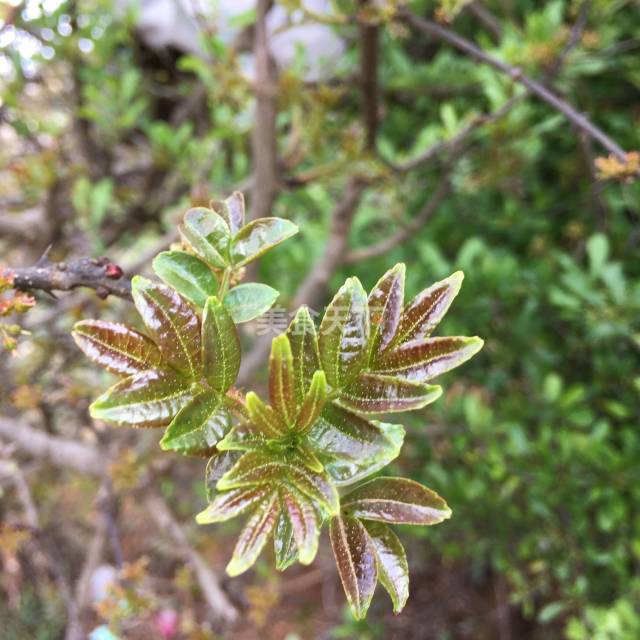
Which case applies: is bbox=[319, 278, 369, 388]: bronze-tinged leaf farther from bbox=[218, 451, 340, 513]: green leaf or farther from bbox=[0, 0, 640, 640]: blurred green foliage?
bbox=[0, 0, 640, 640]: blurred green foliage

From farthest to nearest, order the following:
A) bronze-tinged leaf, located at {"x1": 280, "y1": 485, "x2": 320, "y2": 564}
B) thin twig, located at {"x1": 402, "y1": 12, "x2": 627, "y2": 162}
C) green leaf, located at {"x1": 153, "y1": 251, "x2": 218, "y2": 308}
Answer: thin twig, located at {"x1": 402, "y1": 12, "x2": 627, "y2": 162} → green leaf, located at {"x1": 153, "y1": 251, "x2": 218, "y2": 308} → bronze-tinged leaf, located at {"x1": 280, "y1": 485, "x2": 320, "y2": 564}

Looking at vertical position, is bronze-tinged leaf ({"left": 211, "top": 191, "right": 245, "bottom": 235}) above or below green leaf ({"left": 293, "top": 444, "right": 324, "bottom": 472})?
above

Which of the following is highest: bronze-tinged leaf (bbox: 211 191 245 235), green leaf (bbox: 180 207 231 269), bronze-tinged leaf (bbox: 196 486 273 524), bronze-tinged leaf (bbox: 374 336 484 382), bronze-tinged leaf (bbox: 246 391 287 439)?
bronze-tinged leaf (bbox: 211 191 245 235)

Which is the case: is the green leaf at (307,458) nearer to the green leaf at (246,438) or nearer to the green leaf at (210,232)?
the green leaf at (246,438)

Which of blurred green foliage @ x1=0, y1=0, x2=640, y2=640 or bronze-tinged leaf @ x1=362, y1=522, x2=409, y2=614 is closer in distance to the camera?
bronze-tinged leaf @ x1=362, y1=522, x2=409, y2=614

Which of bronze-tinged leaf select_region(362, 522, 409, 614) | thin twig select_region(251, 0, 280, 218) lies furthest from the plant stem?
thin twig select_region(251, 0, 280, 218)

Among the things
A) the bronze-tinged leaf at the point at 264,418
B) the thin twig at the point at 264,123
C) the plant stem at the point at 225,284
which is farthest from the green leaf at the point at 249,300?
the thin twig at the point at 264,123

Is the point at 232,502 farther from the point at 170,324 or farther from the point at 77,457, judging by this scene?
the point at 77,457
